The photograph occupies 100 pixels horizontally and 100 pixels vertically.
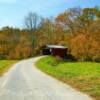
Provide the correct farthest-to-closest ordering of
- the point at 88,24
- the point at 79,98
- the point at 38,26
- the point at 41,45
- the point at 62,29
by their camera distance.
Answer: the point at 38,26 < the point at 41,45 < the point at 62,29 < the point at 88,24 < the point at 79,98

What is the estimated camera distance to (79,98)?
41.6 ft

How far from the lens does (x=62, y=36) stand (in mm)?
84688

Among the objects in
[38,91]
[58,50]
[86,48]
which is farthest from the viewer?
[58,50]

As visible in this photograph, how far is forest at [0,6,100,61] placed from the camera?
2618 inches

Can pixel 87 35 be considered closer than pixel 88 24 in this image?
Yes

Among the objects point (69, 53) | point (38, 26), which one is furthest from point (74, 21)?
point (38, 26)

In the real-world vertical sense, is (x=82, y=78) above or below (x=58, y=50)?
above

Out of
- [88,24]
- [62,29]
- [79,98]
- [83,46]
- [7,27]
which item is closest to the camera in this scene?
[79,98]

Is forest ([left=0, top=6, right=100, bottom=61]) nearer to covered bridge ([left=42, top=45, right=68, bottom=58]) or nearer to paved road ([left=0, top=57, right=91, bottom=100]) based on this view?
covered bridge ([left=42, top=45, right=68, bottom=58])

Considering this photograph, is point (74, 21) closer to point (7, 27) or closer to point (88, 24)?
point (88, 24)

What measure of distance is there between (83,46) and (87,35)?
10.2ft

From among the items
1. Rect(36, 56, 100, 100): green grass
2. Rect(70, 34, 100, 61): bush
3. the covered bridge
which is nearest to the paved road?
Rect(36, 56, 100, 100): green grass

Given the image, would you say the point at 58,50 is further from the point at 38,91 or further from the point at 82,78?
the point at 38,91

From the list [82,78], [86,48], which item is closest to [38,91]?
[82,78]
